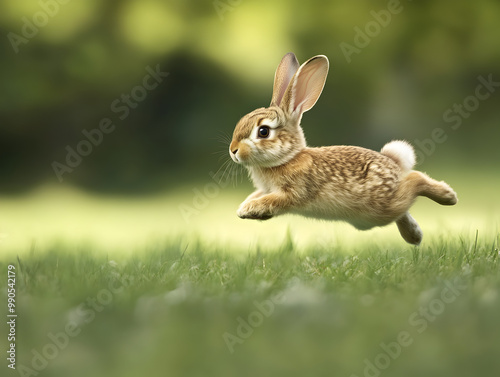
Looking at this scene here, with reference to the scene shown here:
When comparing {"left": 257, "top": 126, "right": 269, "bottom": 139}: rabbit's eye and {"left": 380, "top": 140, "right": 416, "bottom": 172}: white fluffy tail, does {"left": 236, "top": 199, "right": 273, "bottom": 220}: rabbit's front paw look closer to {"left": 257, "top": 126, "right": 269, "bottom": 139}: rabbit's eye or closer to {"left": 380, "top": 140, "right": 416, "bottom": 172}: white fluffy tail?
{"left": 257, "top": 126, "right": 269, "bottom": 139}: rabbit's eye

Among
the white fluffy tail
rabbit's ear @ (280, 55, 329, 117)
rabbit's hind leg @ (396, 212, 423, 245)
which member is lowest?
rabbit's hind leg @ (396, 212, 423, 245)

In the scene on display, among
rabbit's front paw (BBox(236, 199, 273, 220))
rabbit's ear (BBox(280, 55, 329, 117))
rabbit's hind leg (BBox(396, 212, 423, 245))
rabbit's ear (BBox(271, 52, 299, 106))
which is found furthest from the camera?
rabbit's hind leg (BBox(396, 212, 423, 245))

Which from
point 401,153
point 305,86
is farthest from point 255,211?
point 401,153

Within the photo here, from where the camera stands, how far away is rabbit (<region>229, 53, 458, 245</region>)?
3.33 m

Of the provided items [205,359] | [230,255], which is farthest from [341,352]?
[230,255]

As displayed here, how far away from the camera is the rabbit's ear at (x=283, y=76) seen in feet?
11.6

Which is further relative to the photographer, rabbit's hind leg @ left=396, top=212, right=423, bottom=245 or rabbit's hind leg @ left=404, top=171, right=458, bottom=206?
rabbit's hind leg @ left=396, top=212, right=423, bottom=245

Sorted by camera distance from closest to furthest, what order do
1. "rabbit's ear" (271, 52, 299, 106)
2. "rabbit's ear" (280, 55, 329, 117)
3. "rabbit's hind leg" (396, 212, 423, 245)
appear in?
"rabbit's ear" (280, 55, 329, 117)
"rabbit's ear" (271, 52, 299, 106)
"rabbit's hind leg" (396, 212, 423, 245)

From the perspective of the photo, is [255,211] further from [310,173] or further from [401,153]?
[401,153]

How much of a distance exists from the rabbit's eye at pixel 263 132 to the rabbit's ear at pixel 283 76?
0.22 meters

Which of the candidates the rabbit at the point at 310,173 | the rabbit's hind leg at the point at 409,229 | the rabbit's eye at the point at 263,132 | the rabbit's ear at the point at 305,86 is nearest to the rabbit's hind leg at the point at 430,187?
the rabbit at the point at 310,173


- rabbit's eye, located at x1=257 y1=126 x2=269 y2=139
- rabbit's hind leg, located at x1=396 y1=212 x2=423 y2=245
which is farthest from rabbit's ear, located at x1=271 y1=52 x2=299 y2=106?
rabbit's hind leg, located at x1=396 y1=212 x2=423 y2=245

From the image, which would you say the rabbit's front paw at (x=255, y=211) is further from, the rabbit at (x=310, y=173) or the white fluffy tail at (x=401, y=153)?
the white fluffy tail at (x=401, y=153)

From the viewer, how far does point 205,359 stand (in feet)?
8.02
